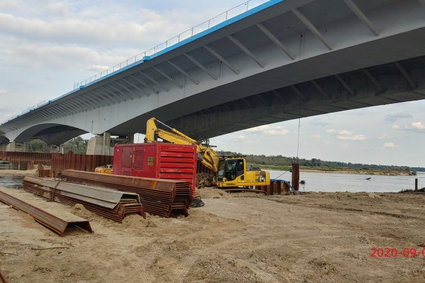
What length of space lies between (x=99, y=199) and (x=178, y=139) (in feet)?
30.5

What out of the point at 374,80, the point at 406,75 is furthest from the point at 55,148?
the point at 406,75

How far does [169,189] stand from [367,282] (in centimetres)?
643

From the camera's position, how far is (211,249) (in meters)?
7.27

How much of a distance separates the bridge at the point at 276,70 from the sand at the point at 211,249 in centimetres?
752

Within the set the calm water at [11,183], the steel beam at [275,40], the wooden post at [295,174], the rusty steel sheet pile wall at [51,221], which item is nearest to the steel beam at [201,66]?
the steel beam at [275,40]

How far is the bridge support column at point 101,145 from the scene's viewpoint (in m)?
36.2

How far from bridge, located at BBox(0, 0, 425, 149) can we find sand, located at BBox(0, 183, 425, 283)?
24.7ft

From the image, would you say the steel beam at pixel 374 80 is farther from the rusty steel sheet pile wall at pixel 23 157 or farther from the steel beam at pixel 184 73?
the rusty steel sheet pile wall at pixel 23 157

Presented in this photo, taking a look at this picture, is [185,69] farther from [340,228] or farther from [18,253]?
[18,253]

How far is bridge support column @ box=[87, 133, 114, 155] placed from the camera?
36.2 metres

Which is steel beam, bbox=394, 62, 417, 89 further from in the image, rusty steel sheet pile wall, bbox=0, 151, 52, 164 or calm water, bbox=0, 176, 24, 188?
rusty steel sheet pile wall, bbox=0, 151, 52, 164

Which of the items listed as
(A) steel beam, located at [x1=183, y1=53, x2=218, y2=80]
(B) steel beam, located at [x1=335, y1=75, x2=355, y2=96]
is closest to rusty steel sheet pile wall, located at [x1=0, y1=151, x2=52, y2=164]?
(A) steel beam, located at [x1=183, y1=53, x2=218, y2=80]

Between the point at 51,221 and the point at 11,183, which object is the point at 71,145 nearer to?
the point at 11,183

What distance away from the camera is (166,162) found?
549 inches
